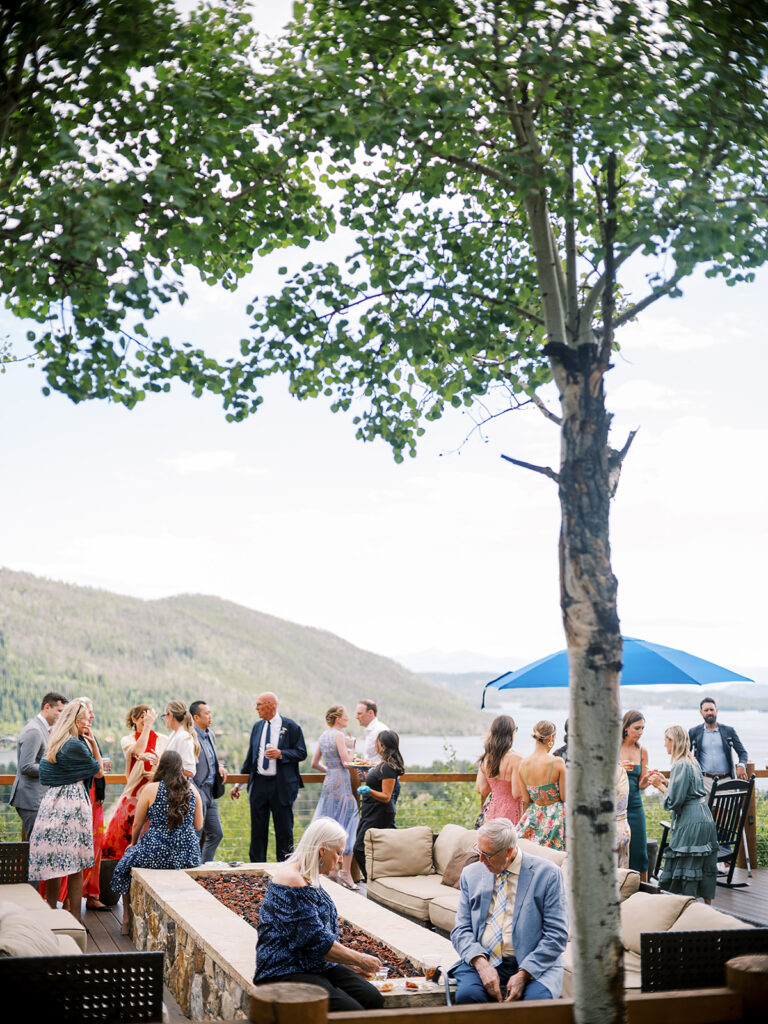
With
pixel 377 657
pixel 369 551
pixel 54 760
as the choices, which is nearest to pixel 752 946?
pixel 54 760

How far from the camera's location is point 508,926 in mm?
4754

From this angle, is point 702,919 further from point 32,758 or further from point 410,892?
point 32,758

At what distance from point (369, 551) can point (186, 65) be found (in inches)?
6087

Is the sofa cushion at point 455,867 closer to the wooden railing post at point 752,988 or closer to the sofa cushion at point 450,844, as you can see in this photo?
the sofa cushion at point 450,844

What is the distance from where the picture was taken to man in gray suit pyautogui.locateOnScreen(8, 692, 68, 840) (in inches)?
326

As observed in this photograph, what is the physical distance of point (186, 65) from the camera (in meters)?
4.09

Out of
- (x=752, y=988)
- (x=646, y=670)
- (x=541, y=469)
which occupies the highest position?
(x=541, y=469)

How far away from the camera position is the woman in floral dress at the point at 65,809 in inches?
294

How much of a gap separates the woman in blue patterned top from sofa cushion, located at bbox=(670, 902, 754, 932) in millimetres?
1626

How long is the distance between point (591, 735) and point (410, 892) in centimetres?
479

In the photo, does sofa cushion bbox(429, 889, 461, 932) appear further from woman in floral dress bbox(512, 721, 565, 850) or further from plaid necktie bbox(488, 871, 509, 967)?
plaid necktie bbox(488, 871, 509, 967)

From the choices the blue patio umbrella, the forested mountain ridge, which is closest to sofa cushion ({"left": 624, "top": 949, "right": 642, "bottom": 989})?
the blue patio umbrella

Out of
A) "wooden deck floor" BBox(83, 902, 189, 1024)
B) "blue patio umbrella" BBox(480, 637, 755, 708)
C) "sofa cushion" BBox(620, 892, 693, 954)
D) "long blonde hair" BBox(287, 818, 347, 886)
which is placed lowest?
"wooden deck floor" BBox(83, 902, 189, 1024)

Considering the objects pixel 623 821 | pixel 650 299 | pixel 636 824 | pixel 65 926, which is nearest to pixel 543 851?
pixel 623 821
